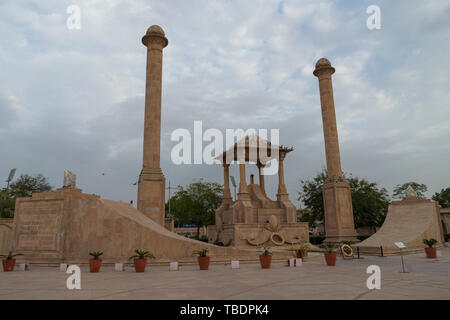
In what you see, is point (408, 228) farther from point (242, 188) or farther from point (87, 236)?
point (87, 236)

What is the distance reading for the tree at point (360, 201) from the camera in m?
34.4

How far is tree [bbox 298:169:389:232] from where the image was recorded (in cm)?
3438

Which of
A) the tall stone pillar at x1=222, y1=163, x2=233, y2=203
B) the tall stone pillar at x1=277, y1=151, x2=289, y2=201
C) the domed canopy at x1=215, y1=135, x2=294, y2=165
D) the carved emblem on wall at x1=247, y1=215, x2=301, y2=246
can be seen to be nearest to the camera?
the carved emblem on wall at x1=247, y1=215, x2=301, y2=246

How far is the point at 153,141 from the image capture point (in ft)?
74.0

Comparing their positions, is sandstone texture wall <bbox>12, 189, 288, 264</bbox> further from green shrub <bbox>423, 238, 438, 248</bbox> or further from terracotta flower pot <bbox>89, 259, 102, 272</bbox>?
green shrub <bbox>423, 238, 438, 248</bbox>

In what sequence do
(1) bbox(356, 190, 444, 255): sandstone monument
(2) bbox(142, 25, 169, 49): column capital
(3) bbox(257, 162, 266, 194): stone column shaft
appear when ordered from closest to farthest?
(1) bbox(356, 190, 444, 255): sandstone monument → (2) bbox(142, 25, 169, 49): column capital → (3) bbox(257, 162, 266, 194): stone column shaft

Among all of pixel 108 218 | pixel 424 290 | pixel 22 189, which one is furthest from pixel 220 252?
pixel 22 189

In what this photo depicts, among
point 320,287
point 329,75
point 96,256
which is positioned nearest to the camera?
point 320,287

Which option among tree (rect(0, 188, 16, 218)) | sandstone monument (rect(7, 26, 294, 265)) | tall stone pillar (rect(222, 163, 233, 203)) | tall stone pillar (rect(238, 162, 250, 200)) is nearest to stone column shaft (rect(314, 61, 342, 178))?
tall stone pillar (rect(238, 162, 250, 200))

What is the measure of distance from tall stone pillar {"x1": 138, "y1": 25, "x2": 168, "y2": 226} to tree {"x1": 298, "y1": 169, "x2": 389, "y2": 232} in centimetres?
2294

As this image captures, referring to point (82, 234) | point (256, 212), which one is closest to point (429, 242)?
point (256, 212)

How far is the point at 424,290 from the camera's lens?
24.8 feet
